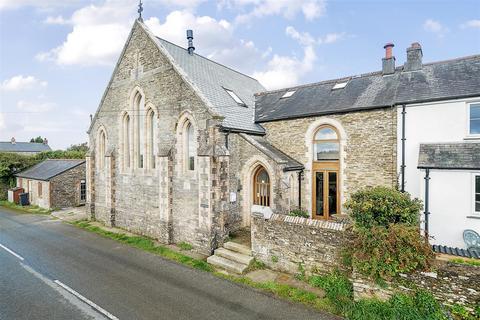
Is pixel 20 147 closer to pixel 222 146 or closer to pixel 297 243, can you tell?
pixel 222 146

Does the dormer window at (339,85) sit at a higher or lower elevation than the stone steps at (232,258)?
higher

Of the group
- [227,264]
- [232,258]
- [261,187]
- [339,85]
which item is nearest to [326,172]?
[261,187]

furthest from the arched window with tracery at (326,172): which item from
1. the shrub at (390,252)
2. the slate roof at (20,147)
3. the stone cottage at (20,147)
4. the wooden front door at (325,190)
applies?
the slate roof at (20,147)

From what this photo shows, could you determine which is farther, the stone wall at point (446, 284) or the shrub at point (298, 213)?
the shrub at point (298, 213)

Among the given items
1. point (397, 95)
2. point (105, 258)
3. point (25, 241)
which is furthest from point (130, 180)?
point (397, 95)

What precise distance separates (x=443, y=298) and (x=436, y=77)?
963 cm

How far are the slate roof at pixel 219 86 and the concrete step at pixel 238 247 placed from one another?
5263 mm

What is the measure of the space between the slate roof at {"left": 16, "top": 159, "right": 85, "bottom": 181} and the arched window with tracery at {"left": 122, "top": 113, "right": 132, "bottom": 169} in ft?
38.7

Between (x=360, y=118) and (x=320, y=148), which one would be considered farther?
(x=320, y=148)

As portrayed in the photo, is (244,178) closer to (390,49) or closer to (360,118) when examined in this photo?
(360,118)

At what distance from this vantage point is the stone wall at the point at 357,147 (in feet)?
36.4

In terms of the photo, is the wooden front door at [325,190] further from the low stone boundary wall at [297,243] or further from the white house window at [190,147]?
the white house window at [190,147]

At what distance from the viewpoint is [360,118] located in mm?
11750

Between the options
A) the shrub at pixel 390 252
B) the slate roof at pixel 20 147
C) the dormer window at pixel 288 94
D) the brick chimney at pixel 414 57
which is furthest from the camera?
the slate roof at pixel 20 147
